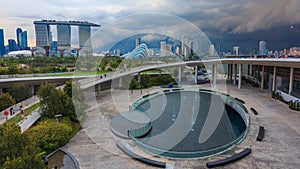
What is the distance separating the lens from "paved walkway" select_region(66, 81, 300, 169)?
404 inches

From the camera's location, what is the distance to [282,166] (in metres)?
9.98

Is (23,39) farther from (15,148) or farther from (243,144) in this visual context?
(243,144)

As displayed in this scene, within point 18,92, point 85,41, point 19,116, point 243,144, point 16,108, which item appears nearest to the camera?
point 243,144

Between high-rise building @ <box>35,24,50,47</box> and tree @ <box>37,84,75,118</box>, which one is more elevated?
high-rise building @ <box>35,24,50,47</box>

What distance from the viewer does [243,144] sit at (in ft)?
40.6

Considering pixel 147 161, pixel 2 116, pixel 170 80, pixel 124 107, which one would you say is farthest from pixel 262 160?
pixel 170 80

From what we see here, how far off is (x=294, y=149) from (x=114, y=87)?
2392cm

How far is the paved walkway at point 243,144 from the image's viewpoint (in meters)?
10.3

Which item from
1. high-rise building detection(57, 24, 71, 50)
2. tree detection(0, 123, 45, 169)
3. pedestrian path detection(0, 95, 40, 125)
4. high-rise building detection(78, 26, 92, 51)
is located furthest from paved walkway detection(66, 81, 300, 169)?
high-rise building detection(57, 24, 71, 50)

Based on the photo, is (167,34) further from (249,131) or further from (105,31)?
(249,131)

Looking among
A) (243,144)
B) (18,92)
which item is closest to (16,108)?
(18,92)

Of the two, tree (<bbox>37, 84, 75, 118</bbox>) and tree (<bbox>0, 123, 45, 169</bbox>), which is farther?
tree (<bbox>37, 84, 75, 118</bbox>)

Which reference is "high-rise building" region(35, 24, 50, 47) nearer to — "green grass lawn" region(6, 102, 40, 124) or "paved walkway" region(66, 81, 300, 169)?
"green grass lawn" region(6, 102, 40, 124)

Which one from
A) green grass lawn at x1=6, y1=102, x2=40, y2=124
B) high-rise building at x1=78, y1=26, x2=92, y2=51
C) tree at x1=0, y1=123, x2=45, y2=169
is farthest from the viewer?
high-rise building at x1=78, y1=26, x2=92, y2=51
